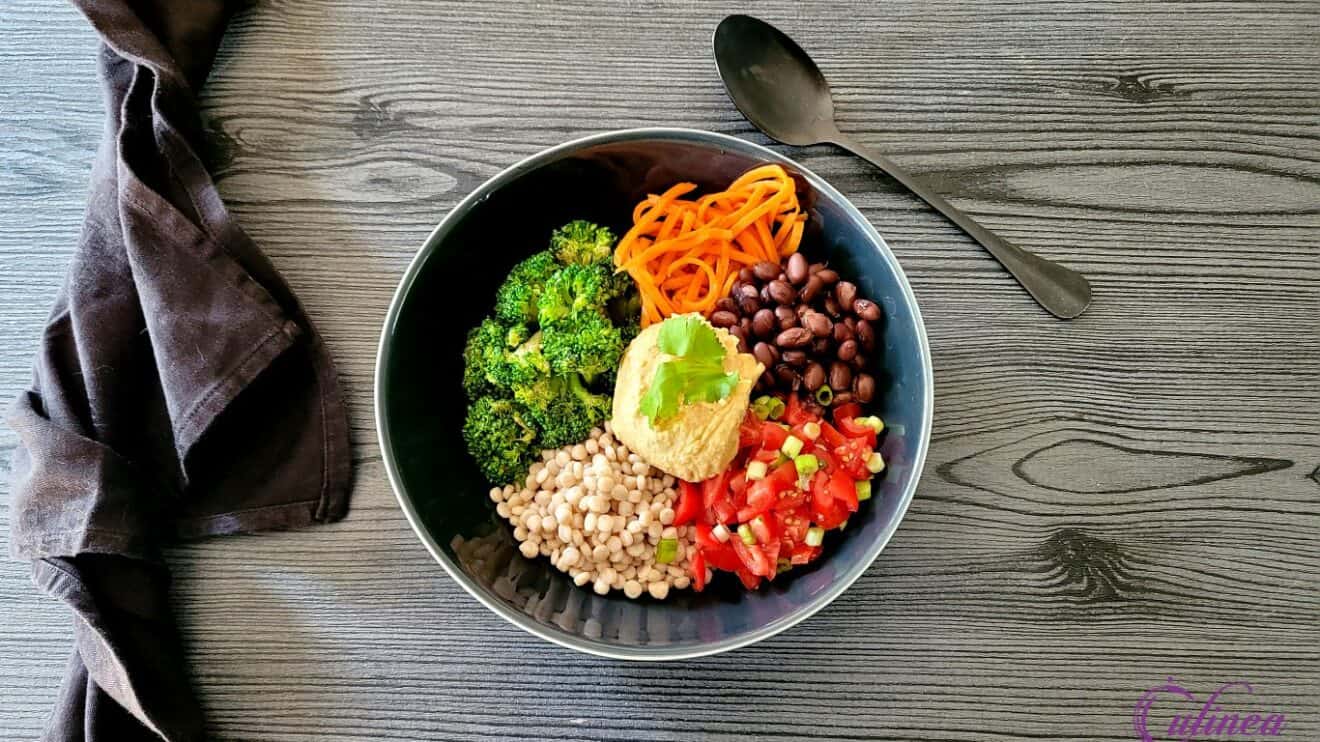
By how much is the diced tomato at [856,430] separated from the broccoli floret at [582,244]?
62 centimetres

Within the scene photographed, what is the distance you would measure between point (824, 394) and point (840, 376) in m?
0.05

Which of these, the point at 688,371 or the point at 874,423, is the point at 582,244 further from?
the point at 874,423

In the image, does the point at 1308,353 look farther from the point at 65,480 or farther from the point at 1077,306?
the point at 65,480

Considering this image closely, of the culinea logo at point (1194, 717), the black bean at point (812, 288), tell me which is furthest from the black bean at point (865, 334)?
the culinea logo at point (1194, 717)

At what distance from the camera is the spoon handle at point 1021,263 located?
76.4 inches

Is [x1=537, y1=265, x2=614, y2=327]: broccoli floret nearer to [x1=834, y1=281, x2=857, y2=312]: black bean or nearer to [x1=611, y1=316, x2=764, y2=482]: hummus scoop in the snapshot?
[x1=611, y1=316, x2=764, y2=482]: hummus scoop

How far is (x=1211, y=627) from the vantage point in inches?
75.3

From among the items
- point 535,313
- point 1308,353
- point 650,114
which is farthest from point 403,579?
point 1308,353

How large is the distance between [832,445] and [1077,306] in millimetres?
707

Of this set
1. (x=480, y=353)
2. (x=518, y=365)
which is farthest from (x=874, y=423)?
(x=480, y=353)

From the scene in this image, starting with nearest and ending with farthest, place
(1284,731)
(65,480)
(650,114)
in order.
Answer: (65,480) < (1284,731) < (650,114)

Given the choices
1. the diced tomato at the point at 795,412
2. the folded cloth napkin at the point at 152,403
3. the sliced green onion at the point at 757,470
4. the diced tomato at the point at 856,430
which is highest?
the diced tomato at the point at 856,430

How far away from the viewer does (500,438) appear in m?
1.81

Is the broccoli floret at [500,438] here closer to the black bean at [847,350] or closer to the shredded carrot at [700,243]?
the shredded carrot at [700,243]
